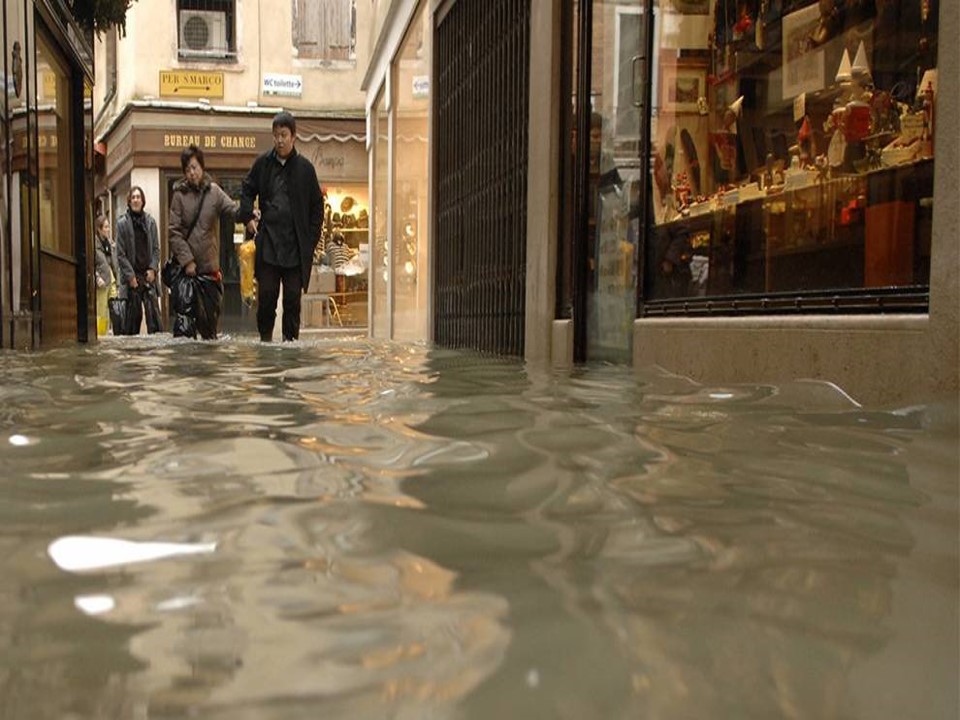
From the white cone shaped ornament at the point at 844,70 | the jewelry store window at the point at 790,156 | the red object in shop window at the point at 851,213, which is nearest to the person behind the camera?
the jewelry store window at the point at 790,156

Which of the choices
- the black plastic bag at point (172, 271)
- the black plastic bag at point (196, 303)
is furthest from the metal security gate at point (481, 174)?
the black plastic bag at point (172, 271)

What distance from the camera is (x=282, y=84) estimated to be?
21188 millimetres

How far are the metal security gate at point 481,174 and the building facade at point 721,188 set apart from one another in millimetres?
35

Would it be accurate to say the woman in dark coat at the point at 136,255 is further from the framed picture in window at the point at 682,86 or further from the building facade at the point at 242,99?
the framed picture in window at the point at 682,86

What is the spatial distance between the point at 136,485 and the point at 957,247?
2126 mm

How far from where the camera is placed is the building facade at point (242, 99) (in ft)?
67.3

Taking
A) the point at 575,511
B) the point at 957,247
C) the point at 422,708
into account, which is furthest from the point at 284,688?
the point at 957,247

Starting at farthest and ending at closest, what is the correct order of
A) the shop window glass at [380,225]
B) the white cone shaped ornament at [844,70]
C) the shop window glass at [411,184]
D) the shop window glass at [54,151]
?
the shop window glass at [380,225] < the shop window glass at [411,184] < the shop window glass at [54,151] < the white cone shaped ornament at [844,70]

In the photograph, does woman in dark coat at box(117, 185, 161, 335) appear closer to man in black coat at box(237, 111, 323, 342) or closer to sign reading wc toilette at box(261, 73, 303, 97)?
man in black coat at box(237, 111, 323, 342)

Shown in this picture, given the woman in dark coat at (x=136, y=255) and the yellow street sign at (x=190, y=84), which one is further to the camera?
the yellow street sign at (x=190, y=84)

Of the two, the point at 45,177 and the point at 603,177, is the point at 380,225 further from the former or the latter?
the point at 603,177

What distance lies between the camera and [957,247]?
2764mm

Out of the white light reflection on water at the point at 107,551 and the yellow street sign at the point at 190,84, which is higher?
the yellow street sign at the point at 190,84

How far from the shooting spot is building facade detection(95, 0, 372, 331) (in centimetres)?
2052
